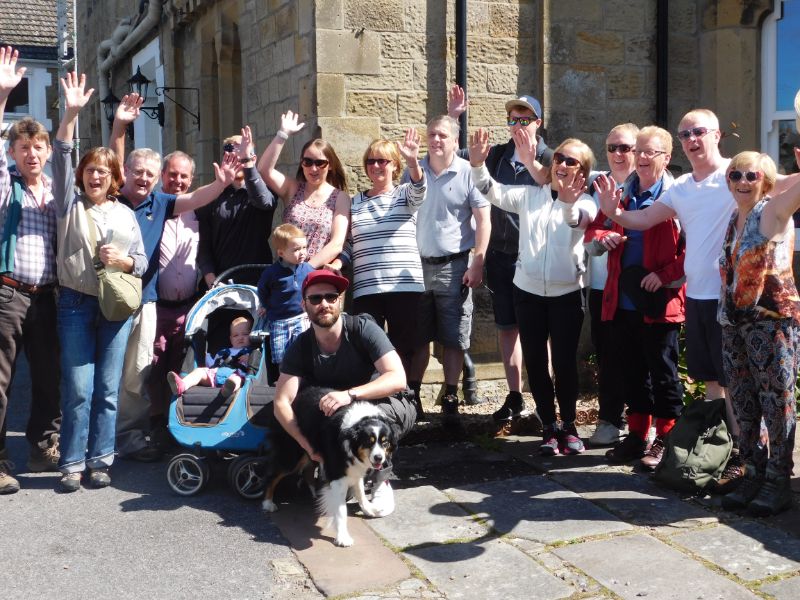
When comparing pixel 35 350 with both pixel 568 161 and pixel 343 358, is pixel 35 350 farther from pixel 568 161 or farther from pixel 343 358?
pixel 568 161

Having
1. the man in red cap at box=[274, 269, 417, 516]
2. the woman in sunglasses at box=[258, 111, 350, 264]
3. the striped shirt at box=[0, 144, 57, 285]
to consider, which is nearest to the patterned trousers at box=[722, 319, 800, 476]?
the man in red cap at box=[274, 269, 417, 516]

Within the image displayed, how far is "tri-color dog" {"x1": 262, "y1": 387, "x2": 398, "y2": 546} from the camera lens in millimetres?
4832

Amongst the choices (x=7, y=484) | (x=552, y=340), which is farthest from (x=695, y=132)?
(x=7, y=484)

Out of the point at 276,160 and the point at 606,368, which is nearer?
the point at 606,368

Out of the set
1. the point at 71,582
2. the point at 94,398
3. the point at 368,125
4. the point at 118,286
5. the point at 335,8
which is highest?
the point at 335,8

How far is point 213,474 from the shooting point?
6023mm

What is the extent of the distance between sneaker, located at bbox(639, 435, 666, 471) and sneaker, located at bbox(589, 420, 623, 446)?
405 mm

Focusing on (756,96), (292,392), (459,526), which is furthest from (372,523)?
(756,96)

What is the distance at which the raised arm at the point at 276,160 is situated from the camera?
254 inches

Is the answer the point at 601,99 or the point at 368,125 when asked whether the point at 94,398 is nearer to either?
the point at 368,125

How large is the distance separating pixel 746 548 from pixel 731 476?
0.89m

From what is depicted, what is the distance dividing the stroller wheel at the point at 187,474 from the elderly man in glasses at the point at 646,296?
240 centimetres

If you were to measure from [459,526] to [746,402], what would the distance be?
160cm

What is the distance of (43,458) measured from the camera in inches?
244
